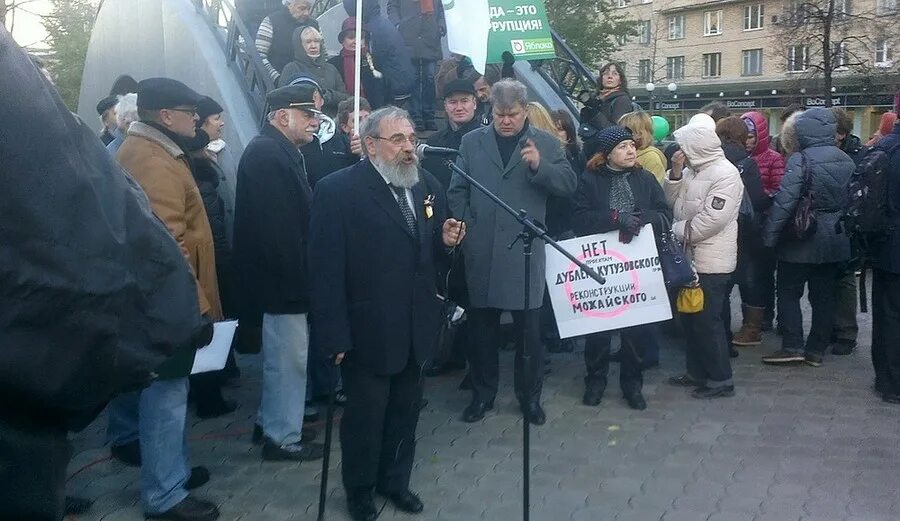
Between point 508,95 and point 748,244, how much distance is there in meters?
3.27

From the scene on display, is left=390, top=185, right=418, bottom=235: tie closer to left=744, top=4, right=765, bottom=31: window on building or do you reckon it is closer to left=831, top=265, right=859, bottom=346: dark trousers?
left=831, top=265, right=859, bottom=346: dark trousers

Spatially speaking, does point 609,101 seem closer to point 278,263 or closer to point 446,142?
point 446,142

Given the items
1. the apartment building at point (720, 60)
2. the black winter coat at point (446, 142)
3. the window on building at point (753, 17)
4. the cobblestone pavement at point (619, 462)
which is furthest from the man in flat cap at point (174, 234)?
the window on building at point (753, 17)

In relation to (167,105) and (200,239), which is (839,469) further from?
(167,105)

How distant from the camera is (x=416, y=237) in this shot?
462 centimetres

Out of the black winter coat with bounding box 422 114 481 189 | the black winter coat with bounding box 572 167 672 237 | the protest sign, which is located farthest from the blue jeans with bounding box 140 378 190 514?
the black winter coat with bounding box 572 167 672 237

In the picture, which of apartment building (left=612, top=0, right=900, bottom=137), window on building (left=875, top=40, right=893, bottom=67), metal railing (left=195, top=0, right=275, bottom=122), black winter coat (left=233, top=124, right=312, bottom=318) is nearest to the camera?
black winter coat (left=233, top=124, right=312, bottom=318)

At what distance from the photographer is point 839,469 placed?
530 centimetres

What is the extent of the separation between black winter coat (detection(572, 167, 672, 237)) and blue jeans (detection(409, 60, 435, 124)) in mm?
3924

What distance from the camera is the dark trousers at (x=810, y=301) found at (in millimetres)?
7379

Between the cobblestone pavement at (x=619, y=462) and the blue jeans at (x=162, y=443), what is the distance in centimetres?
27

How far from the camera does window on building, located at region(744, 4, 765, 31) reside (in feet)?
182

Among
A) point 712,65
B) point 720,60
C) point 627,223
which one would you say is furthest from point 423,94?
point 712,65

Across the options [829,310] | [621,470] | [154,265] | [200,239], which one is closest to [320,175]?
[200,239]
